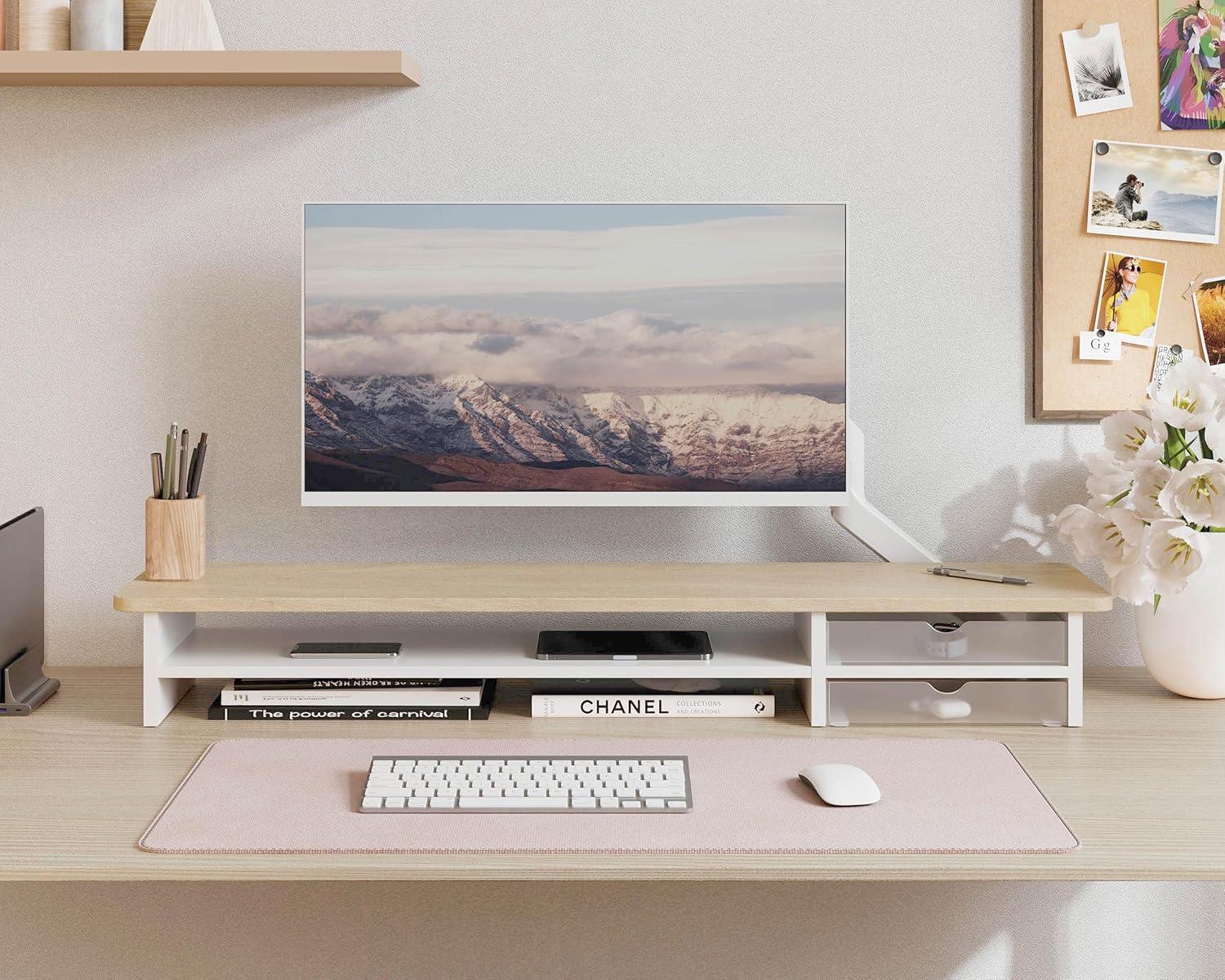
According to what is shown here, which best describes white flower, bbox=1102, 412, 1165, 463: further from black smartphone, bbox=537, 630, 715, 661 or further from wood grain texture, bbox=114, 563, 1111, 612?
black smartphone, bbox=537, 630, 715, 661

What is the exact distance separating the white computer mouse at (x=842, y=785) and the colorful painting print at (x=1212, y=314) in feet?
3.21

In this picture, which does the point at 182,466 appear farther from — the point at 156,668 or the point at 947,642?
the point at 947,642

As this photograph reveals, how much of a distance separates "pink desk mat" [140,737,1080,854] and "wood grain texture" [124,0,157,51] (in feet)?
3.43

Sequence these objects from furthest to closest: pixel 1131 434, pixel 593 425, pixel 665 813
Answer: pixel 593 425 → pixel 1131 434 → pixel 665 813

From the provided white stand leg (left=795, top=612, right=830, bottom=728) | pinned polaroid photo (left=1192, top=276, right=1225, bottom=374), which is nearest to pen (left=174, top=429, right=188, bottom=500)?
white stand leg (left=795, top=612, right=830, bottom=728)

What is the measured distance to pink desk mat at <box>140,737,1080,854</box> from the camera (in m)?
1.09

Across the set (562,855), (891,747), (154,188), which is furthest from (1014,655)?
(154,188)

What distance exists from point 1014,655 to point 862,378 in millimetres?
500

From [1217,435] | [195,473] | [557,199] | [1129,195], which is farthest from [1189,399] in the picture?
[195,473]

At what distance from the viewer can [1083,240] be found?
1719 mm

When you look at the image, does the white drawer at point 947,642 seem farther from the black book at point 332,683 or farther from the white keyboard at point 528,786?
the black book at point 332,683

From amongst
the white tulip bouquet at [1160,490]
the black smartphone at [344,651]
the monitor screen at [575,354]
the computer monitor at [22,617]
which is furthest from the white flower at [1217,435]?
the computer monitor at [22,617]

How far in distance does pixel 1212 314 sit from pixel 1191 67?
1.24 ft

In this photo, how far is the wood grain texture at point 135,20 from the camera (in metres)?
1.65
